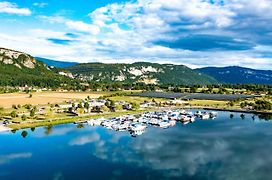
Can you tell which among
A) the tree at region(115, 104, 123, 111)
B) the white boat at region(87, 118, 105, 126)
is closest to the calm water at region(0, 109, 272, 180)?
the white boat at region(87, 118, 105, 126)

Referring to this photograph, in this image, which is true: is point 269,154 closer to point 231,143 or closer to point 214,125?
point 231,143

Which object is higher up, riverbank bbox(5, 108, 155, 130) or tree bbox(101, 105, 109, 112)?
tree bbox(101, 105, 109, 112)

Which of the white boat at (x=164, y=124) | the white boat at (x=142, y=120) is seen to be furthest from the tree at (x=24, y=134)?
the white boat at (x=164, y=124)

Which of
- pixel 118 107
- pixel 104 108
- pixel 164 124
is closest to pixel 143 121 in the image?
pixel 164 124

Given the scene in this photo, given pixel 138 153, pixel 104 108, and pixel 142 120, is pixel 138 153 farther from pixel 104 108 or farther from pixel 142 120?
pixel 104 108

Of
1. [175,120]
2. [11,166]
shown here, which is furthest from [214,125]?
[11,166]

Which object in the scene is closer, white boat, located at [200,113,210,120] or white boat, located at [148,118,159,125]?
white boat, located at [148,118,159,125]

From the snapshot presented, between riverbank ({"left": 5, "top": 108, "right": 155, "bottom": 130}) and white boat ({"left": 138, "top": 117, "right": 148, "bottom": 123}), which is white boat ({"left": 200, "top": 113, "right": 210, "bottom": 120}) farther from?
riverbank ({"left": 5, "top": 108, "right": 155, "bottom": 130})

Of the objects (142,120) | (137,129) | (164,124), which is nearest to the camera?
(137,129)

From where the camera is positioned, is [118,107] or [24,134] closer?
[24,134]
